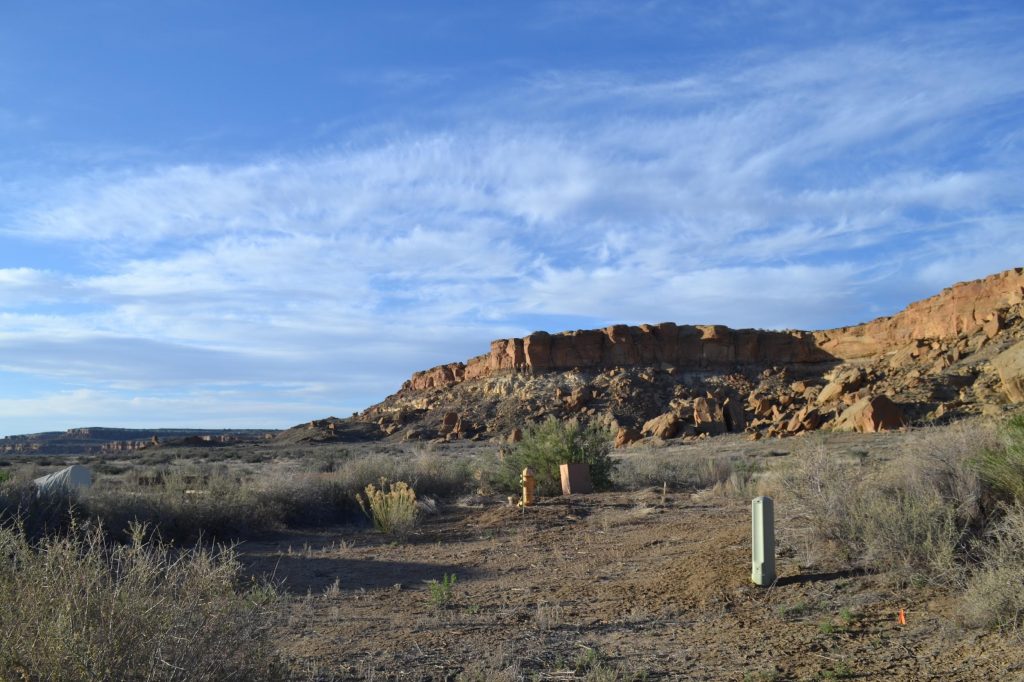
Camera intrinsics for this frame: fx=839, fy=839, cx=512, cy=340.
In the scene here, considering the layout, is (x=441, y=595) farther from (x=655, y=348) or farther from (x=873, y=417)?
(x=655, y=348)

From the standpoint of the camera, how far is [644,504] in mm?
14461

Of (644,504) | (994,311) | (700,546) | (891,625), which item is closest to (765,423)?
(994,311)

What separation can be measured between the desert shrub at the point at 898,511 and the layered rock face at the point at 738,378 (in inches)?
900

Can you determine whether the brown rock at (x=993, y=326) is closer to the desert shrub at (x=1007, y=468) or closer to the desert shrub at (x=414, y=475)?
the desert shrub at (x=414, y=475)

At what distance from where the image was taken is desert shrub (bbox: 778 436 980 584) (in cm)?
711

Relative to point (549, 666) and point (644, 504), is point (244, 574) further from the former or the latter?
point (644, 504)

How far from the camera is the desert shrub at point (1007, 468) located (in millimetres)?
7457

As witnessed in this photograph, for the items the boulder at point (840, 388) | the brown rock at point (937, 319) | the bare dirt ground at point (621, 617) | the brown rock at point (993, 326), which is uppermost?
the brown rock at point (937, 319)

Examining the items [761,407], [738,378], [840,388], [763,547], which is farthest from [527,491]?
[738,378]

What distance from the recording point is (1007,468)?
7555 mm

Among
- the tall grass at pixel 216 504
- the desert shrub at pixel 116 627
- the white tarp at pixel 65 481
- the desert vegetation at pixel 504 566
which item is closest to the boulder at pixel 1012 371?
the desert vegetation at pixel 504 566

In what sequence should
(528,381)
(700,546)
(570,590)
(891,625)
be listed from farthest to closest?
(528,381)
(700,546)
(570,590)
(891,625)

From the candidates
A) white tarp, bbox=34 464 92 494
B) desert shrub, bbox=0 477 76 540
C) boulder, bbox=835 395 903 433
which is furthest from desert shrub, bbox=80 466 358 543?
boulder, bbox=835 395 903 433

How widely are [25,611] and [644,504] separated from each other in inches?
461
